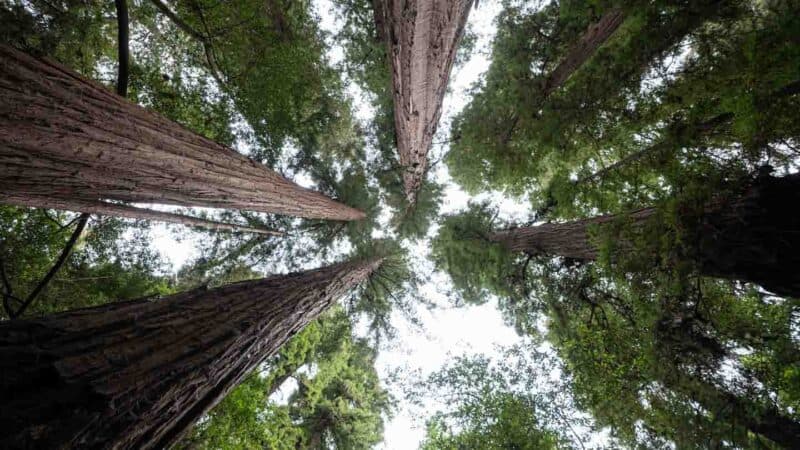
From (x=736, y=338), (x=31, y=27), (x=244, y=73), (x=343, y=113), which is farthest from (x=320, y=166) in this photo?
(x=736, y=338)

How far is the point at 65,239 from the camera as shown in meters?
8.16

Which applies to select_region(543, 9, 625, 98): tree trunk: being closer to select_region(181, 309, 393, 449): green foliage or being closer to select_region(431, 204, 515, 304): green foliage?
select_region(431, 204, 515, 304): green foliage

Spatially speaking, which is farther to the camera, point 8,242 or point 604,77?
point 8,242

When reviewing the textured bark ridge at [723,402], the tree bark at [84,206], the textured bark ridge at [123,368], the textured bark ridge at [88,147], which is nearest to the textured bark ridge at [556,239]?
the textured bark ridge at [723,402]

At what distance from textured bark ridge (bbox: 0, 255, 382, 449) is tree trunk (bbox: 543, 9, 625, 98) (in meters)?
6.28

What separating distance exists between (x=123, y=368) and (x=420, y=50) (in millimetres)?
4369

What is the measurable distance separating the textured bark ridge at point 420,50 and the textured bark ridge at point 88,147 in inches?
104

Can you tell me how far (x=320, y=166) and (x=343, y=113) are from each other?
7.14 ft

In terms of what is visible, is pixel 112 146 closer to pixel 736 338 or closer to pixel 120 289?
pixel 736 338

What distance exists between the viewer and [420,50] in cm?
434

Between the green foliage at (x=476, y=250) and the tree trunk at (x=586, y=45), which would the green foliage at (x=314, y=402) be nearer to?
the green foliage at (x=476, y=250)

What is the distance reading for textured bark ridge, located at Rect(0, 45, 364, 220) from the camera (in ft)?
5.40

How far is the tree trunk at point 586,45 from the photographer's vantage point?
5460 millimetres

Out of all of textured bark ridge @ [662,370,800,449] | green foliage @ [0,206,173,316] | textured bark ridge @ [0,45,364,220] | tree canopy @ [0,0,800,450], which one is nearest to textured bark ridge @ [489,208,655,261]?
tree canopy @ [0,0,800,450]
